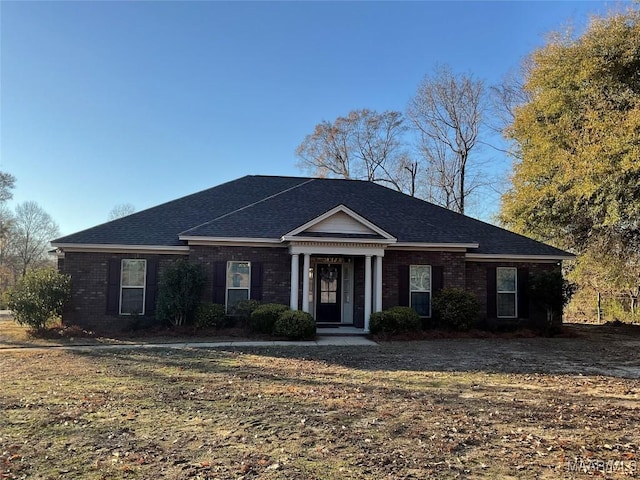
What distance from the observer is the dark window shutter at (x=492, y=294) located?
1644cm

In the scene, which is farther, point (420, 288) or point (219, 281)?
point (420, 288)

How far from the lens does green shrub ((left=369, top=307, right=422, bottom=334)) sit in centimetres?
1389

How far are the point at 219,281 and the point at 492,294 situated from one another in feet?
31.4

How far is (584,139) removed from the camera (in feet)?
53.6

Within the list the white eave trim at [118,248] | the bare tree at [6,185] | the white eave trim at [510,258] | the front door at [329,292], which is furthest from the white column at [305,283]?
the bare tree at [6,185]

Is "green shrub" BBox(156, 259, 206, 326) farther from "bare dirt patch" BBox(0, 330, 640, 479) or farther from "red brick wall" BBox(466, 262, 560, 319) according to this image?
"red brick wall" BBox(466, 262, 560, 319)

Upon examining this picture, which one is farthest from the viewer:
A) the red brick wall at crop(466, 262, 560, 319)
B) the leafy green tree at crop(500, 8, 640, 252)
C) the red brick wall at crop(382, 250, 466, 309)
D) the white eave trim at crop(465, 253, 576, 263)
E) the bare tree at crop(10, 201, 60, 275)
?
the bare tree at crop(10, 201, 60, 275)

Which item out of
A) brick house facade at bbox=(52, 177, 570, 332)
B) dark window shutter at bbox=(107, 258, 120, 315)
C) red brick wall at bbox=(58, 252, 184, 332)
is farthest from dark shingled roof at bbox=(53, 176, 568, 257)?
dark window shutter at bbox=(107, 258, 120, 315)

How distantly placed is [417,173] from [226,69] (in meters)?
21.2

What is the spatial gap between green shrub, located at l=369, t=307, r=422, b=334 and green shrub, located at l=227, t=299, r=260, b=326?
143 inches

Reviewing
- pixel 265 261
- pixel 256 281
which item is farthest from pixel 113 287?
pixel 265 261

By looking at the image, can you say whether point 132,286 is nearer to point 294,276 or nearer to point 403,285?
point 294,276

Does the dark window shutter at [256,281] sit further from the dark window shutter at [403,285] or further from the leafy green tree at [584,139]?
the leafy green tree at [584,139]

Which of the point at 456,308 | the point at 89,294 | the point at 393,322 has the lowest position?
the point at 393,322
